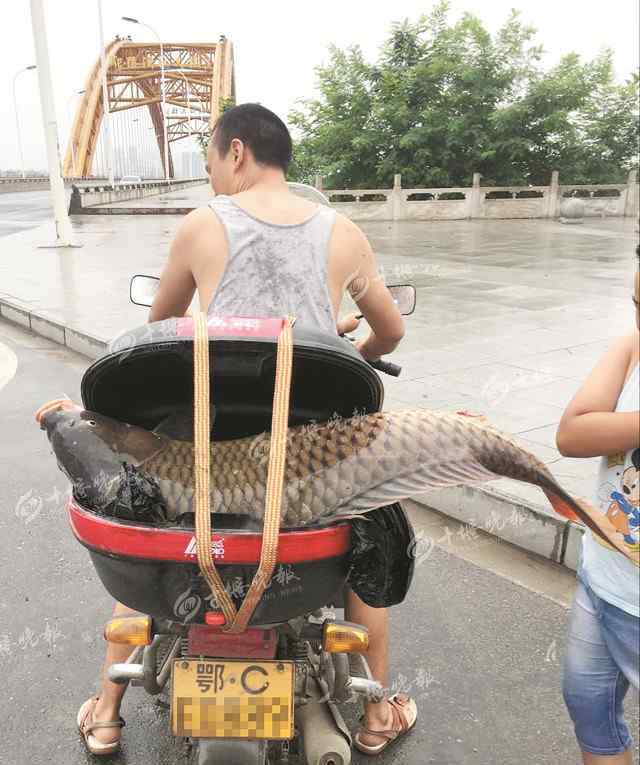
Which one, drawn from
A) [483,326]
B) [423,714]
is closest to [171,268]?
[423,714]

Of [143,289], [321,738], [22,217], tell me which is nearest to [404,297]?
[143,289]

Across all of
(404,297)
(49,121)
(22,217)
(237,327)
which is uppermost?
(49,121)

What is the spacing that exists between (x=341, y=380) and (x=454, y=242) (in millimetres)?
15241

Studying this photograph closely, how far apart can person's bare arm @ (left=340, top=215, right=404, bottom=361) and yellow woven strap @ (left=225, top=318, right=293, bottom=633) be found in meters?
0.59

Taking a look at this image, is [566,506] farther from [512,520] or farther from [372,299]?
[512,520]

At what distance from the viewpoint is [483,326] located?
7.04 meters

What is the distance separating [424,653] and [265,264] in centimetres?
153

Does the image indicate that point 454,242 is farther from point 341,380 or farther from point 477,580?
point 341,380

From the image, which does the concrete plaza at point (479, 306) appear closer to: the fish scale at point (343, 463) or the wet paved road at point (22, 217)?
the fish scale at point (343, 463)

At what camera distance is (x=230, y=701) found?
1412 millimetres

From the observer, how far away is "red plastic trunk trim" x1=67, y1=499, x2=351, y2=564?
1306mm

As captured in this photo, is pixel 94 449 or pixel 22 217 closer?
pixel 94 449

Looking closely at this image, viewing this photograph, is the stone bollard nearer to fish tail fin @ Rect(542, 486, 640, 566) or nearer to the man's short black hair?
the man's short black hair

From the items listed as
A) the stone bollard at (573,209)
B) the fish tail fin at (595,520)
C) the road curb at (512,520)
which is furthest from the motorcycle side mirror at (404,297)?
the stone bollard at (573,209)
